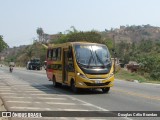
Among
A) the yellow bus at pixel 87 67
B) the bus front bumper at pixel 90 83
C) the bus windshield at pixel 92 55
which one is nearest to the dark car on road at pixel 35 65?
the yellow bus at pixel 87 67

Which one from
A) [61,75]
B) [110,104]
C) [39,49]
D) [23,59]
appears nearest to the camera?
[110,104]

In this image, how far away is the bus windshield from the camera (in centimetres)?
2045

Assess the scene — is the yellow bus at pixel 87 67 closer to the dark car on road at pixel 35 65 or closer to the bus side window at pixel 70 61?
the bus side window at pixel 70 61

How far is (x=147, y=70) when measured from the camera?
53.2m

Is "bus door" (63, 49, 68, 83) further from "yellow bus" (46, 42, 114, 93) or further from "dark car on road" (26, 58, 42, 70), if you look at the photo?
"dark car on road" (26, 58, 42, 70)

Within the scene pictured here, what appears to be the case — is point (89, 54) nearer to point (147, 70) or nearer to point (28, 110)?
point (28, 110)

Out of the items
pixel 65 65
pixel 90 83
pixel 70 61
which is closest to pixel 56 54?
pixel 65 65

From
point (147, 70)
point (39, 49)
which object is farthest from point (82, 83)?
point (39, 49)

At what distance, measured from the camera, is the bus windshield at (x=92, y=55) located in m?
20.5

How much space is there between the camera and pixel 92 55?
818 inches

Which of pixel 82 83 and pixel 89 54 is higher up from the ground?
pixel 89 54

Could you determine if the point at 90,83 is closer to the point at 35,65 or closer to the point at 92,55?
the point at 92,55

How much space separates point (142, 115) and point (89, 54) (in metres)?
8.59

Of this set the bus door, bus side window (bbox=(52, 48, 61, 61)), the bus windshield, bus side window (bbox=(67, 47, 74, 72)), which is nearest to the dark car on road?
bus side window (bbox=(52, 48, 61, 61))
